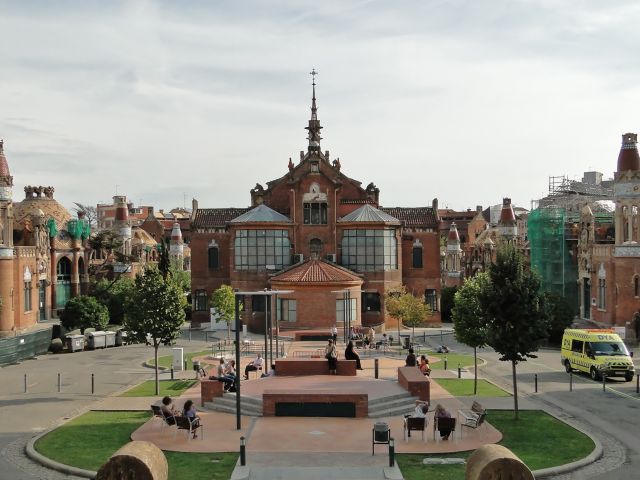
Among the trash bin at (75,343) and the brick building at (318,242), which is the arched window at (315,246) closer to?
the brick building at (318,242)

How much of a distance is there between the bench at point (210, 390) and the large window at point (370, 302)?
3486 cm

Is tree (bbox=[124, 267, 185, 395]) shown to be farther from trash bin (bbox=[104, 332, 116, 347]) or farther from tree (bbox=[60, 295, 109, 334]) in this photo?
tree (bbox=[60, 295, 109, 334])

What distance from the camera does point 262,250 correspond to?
6322cm

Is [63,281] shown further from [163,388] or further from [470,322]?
[470,322]

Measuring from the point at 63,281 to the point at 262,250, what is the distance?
2436 cm

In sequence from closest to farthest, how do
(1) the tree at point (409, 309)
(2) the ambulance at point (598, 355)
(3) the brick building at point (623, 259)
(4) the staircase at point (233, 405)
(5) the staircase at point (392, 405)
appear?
(5) the staircase at point (392, 405), (4) the staircase at point (233, 405), (2) the ambulance at point (598, 355), (1) the tree at point (409, 309), (3) the brick building at point (623, 259)

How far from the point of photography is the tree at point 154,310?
103 ft

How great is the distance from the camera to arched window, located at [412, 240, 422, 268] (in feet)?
219

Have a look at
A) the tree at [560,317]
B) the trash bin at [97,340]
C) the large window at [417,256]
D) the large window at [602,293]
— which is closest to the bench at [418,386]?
the tree at [560,317]

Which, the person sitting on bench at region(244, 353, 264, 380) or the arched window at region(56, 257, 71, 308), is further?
the arched window at region(56, 257, 71, 308)

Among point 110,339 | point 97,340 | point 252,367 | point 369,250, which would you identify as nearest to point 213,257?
point 369,250

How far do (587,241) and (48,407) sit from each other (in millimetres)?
45361

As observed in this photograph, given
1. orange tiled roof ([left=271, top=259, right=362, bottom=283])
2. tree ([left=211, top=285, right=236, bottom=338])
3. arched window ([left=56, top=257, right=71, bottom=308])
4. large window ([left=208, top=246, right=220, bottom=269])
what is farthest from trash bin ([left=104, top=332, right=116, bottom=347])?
arched window ([left=56, top=257, right=71, bottom=308])

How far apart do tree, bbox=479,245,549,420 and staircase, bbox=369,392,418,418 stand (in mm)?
3883
